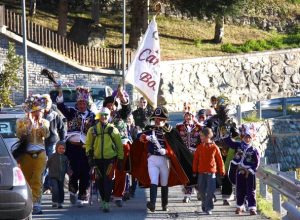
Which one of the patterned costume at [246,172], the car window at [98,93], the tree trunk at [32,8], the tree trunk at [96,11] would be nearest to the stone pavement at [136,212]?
the patterned costume at [246,172]

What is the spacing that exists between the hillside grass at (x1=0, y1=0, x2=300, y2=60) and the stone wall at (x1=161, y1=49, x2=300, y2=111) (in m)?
0.89

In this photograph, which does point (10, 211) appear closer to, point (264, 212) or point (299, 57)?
point (264, 212)

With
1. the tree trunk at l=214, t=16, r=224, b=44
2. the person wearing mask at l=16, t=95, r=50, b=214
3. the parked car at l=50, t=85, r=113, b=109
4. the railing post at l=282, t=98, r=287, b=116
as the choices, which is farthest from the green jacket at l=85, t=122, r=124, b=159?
the tree trunk at l=214, t=16, r=224, b=44

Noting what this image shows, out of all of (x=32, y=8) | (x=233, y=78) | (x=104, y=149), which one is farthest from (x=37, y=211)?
(x=32, y=8)

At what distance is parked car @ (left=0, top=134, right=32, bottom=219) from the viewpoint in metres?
10.9

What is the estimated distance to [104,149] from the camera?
45.4ft

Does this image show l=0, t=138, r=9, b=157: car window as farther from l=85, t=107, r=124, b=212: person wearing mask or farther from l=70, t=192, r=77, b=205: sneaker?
l=70, t=192, r=77, b=205: sneaker

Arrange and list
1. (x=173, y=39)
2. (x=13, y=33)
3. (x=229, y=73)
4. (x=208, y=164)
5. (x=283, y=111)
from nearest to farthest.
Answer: (x=208, y=164), (x=283, y=111), (x=13, y=33), (x=229, y=73), (x=173, y=39)

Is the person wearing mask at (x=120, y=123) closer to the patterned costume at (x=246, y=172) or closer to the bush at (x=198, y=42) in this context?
the patterned costume at (x=246, y=172)

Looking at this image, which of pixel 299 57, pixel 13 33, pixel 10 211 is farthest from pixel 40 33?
pixel 10 211

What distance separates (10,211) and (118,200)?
3856 millimetres

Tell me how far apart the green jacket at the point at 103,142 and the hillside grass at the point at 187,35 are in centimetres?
2687

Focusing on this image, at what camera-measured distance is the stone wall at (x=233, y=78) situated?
1588 inches

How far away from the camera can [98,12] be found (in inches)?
1775
